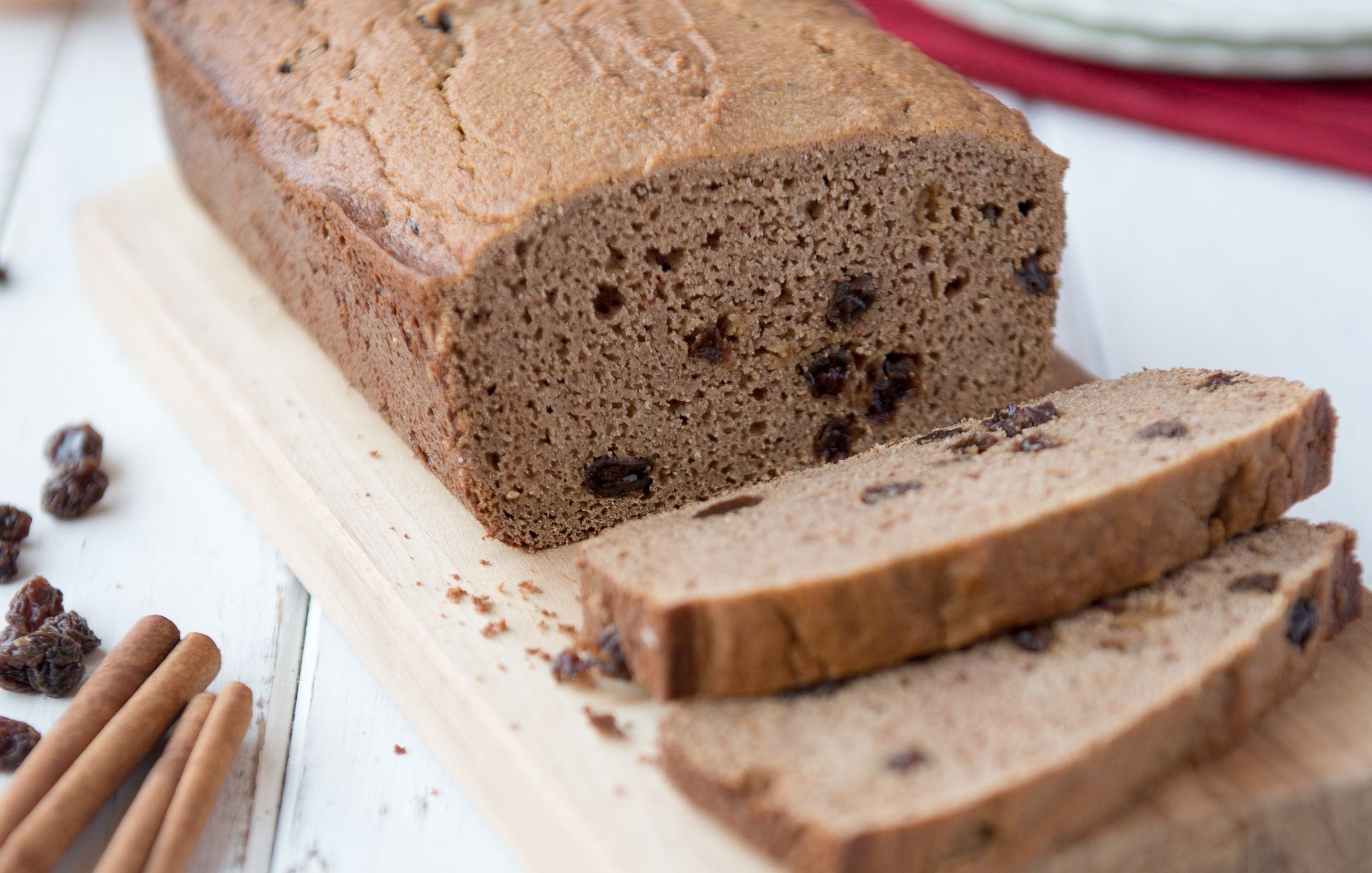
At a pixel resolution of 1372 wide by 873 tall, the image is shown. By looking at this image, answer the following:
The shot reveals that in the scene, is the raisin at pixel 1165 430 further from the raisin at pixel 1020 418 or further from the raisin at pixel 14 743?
the raisin at pixel 14 743

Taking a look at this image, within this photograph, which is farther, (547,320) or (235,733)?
(547,320)

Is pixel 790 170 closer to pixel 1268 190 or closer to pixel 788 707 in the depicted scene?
pixel 788 707

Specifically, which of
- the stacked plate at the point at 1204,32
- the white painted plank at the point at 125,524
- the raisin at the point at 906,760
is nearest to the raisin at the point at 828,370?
the raisin at the point at 906,760

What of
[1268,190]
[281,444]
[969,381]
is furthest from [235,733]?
[1268,190]

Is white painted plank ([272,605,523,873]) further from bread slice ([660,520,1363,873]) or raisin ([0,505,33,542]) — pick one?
raisin ([0,505,33,542])

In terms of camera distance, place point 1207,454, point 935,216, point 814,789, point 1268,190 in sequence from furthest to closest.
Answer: point 1268,190 → point 935,216 → point 1207,454 → point 814,789

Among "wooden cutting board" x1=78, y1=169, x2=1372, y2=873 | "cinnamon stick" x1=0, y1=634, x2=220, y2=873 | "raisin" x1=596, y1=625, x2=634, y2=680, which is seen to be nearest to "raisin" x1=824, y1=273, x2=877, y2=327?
"wooden cutting board" x1=78, y1=169, x2=1372, y2=873
